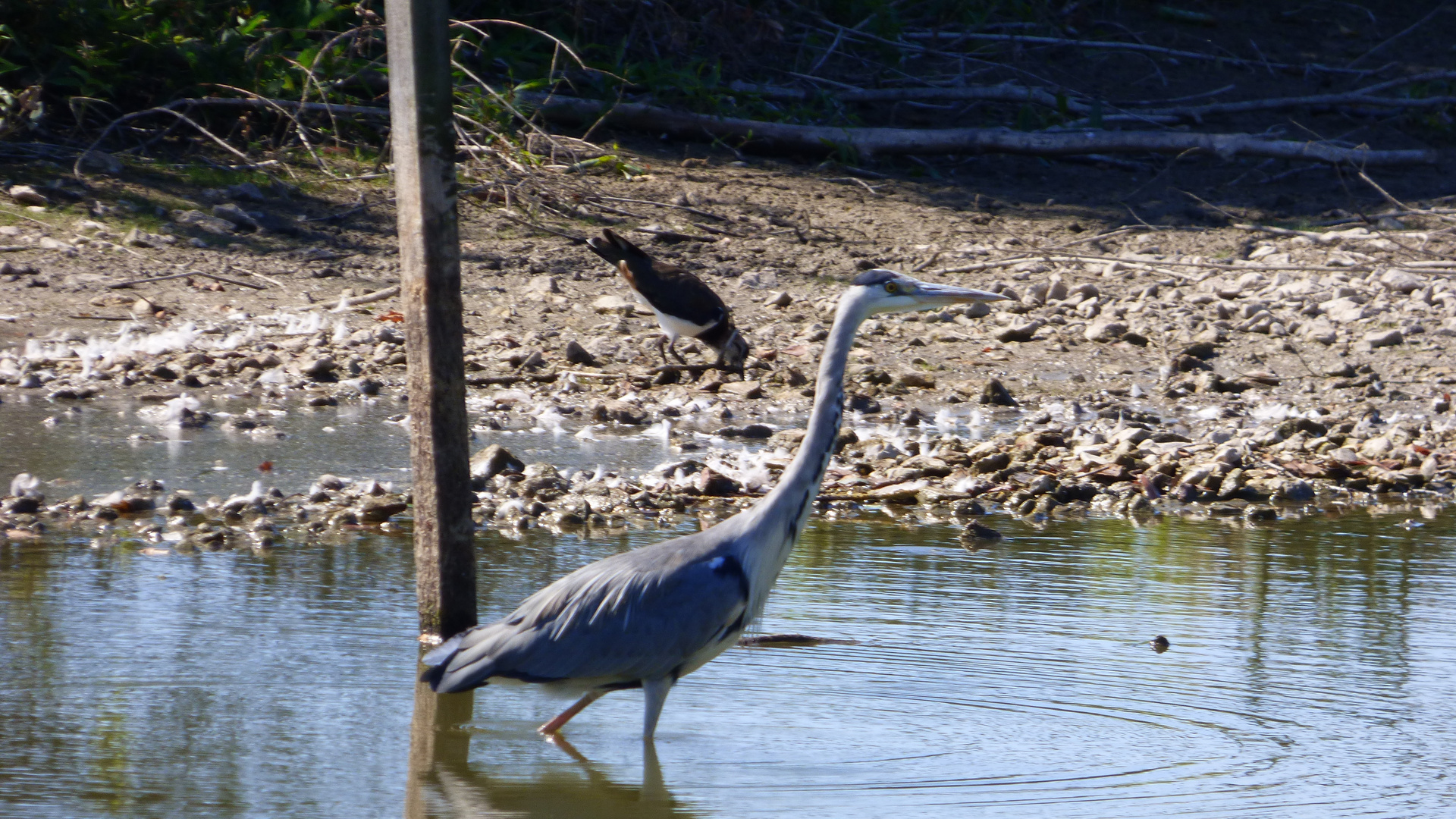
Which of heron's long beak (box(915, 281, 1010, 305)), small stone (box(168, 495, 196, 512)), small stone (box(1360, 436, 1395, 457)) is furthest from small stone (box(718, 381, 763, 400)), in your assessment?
heron's long beak (box(915, 281, 1010, 305))

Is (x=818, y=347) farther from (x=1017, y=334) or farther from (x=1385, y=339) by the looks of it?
(x=1385, y=339)

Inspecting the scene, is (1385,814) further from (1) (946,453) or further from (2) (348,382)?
(2) (348,382)

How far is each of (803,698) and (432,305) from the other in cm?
161

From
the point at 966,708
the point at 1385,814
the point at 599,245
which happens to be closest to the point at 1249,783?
the point at 1385,814

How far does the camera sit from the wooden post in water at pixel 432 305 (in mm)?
4473

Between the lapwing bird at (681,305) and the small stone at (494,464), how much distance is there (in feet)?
8.07

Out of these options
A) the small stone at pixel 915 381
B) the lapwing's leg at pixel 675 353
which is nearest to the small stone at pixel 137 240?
the lapwing's leg at pixel 675 353

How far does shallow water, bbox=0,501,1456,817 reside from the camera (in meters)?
4.02

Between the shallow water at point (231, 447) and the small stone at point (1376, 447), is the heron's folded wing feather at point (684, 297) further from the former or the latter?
the small stone at point (1376, 447)

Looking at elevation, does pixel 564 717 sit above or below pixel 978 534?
below

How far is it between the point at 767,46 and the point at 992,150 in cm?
225

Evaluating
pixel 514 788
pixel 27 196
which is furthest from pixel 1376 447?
pixel 27 196

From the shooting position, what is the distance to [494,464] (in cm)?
698

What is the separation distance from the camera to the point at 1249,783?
412cm
